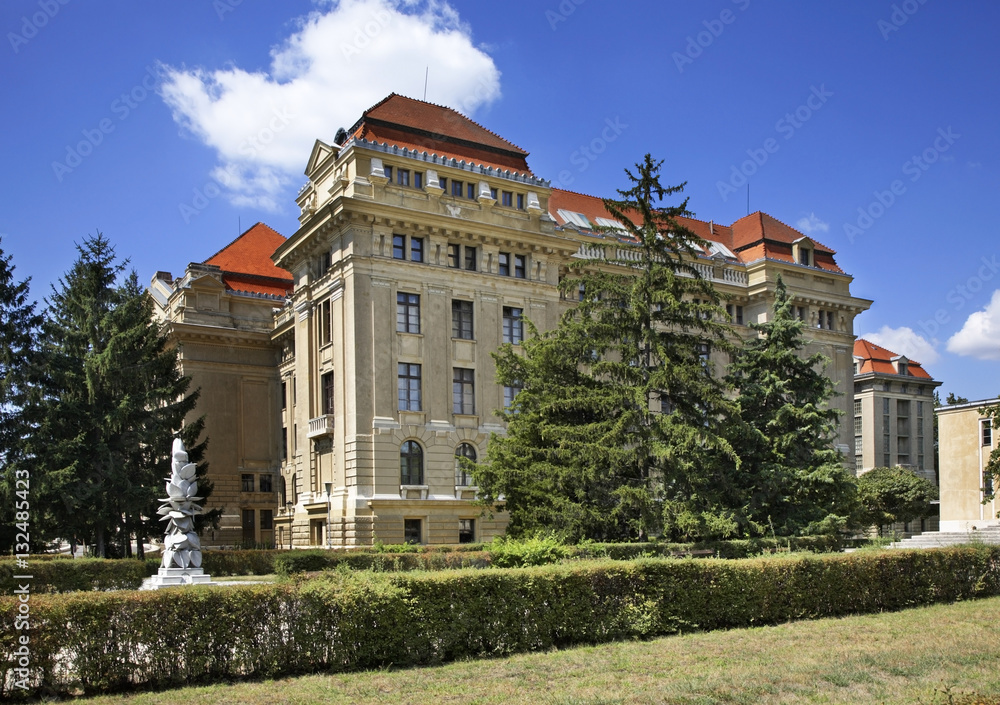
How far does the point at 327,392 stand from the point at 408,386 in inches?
179

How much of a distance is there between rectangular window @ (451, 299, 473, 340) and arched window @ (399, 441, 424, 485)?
5651 mm

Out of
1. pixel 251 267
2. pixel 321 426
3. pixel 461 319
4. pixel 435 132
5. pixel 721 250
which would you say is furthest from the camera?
pixel 721 250

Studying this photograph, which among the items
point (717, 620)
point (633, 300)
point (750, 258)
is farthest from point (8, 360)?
point (750, 258)

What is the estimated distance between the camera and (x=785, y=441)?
31.7 meters

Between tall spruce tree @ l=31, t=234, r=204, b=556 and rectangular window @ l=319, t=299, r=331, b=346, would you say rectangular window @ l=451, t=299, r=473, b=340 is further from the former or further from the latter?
tall spruce tree @ l=31, t=234, r=204, b=556

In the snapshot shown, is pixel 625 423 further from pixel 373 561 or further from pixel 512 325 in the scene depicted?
pixel 512 325

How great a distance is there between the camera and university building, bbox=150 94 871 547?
37.7 meters

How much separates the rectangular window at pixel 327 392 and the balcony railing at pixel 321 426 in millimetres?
616

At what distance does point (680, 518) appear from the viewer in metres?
25.5

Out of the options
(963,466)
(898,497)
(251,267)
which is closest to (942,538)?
(963,466)

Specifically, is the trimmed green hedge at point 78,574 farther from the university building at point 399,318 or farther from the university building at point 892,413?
the university building at point 892,413

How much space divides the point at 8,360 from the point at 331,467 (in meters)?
13.7

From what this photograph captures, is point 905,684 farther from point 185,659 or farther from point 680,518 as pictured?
point 680,518

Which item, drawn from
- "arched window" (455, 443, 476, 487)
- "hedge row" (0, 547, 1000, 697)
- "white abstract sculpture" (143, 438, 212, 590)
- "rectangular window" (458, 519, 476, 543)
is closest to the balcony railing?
"arched window" (455, 443, 476, 487)
